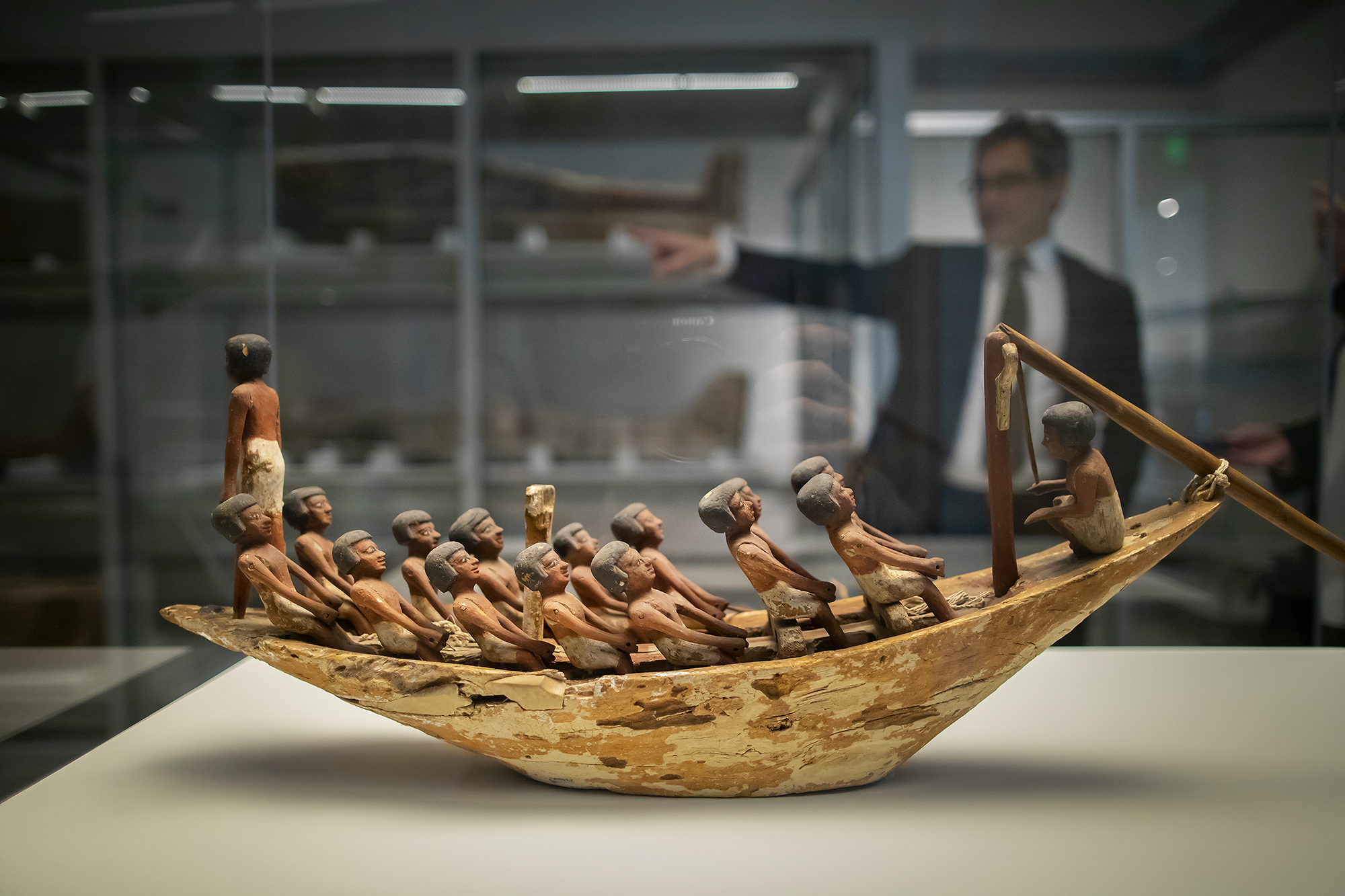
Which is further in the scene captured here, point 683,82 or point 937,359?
point 683,82

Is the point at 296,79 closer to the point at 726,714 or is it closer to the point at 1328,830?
the point at 726,714

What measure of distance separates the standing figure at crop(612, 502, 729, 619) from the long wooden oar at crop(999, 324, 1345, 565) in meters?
0.79

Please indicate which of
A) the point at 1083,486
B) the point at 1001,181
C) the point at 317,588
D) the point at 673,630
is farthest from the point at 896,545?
the point at 1001,181

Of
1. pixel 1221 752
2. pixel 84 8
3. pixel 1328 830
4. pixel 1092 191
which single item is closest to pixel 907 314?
pixel 1092 191

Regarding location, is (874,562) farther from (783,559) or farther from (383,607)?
(383,607)

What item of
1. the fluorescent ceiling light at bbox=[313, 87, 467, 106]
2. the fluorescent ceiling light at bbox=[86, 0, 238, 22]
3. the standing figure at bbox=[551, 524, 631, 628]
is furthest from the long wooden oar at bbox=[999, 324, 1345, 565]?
the fluorescent ceiling light at bbox=[313, 87, 467, 106]

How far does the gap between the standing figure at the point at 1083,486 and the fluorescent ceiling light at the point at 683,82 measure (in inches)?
99.5

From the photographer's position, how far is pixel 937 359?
3.41 m

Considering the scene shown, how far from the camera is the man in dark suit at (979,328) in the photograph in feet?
10.9

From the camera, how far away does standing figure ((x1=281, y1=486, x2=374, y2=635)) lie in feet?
5.70

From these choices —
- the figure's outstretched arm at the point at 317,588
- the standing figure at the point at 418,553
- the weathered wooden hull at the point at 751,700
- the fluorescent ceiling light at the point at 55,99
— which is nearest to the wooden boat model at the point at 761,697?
the weathered wooden hull at the point at 751,700

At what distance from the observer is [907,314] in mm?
3451

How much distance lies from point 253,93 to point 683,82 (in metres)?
1.71

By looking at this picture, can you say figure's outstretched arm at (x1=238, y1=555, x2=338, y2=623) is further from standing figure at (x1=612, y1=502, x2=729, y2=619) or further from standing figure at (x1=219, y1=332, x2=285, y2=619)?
standing figure at (x1=612, y1=502, x2=729, y2=619)
